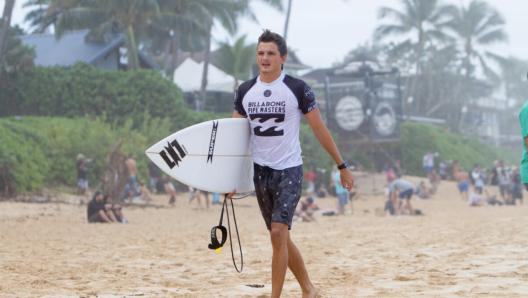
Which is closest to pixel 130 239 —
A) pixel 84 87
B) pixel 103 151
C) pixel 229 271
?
pixel 229 271

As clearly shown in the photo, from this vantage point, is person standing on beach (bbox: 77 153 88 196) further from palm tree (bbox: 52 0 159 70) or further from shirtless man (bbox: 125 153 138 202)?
Answer: palm tree (bbox: 52 0 159 70)

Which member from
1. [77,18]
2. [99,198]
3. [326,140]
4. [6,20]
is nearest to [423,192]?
[99,198]

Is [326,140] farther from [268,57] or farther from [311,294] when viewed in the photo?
[311,294]

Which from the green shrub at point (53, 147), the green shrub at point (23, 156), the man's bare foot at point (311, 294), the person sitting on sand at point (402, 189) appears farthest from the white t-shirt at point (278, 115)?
the green shrub at point (23, 156)

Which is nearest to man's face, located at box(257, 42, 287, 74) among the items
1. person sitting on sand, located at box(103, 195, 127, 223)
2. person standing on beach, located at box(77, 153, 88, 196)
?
person sitting on sand, located at box(103, 195, 127, 223)

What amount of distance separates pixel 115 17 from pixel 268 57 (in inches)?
991

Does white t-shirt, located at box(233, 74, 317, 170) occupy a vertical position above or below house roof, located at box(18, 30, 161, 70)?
below

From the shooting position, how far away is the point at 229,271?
560 centimetres

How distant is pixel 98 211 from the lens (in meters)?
11.5

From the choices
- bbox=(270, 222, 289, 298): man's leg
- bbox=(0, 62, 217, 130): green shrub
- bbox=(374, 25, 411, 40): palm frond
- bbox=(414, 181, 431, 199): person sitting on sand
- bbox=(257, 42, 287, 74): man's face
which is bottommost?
bbox=(414, 181, 431, 199): person sitting on sand

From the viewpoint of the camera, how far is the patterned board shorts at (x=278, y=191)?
12.3ft

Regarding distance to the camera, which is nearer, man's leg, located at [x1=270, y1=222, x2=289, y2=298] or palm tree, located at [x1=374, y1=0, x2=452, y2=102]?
man's leg, located at [x1=270, y1=222, x2=289, y2=298]

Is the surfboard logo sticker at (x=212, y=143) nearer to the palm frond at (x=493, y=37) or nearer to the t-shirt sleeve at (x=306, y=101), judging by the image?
the t-shirt sleeve at (x=306, y=101)

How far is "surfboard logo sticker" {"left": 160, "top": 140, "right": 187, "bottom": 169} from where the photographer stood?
4355 millimetres
